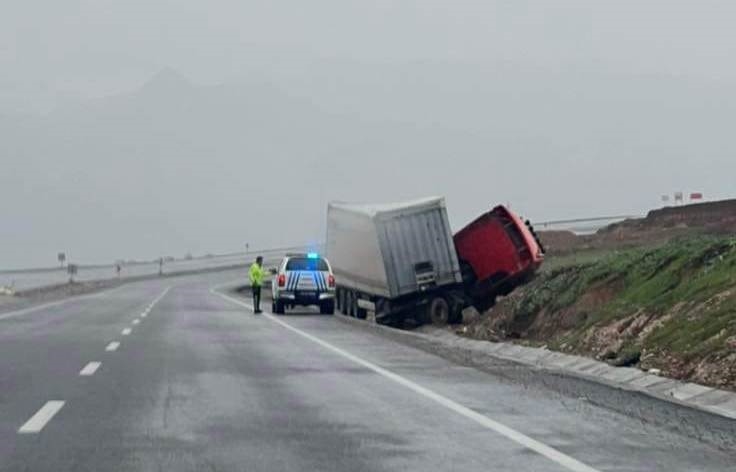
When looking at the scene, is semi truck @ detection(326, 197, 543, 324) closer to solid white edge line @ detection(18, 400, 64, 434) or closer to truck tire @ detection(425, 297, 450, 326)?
truck tire @ detection(425, 297, 450, 326)

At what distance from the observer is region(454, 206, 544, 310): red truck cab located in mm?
33500

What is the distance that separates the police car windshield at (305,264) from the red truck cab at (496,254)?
6.84 metres

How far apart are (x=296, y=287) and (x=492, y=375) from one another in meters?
22.6

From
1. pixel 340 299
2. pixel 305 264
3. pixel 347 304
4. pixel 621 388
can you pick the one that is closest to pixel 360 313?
pixel 347 304

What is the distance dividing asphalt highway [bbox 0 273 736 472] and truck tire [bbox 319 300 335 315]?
18.0 metres

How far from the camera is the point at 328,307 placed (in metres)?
40.2

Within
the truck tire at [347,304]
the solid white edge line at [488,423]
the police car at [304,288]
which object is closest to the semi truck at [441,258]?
the police car at [304,288]

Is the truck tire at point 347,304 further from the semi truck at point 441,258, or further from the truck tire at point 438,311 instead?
the truck tire at point 438,311

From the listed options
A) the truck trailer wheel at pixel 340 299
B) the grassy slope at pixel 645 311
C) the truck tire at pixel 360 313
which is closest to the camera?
the grassy slope at pixel 645 311

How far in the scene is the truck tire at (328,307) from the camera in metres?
40.0

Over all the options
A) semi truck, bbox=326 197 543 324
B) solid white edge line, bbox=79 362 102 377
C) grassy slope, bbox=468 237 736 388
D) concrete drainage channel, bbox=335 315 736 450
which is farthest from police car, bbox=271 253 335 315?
solid white edge line, bbox=79 362 102 377

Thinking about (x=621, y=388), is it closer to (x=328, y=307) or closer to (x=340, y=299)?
(x=328, y=307)

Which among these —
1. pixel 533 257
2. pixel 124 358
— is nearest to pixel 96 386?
Answer: pixel 124 358

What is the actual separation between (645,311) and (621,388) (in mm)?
5576
